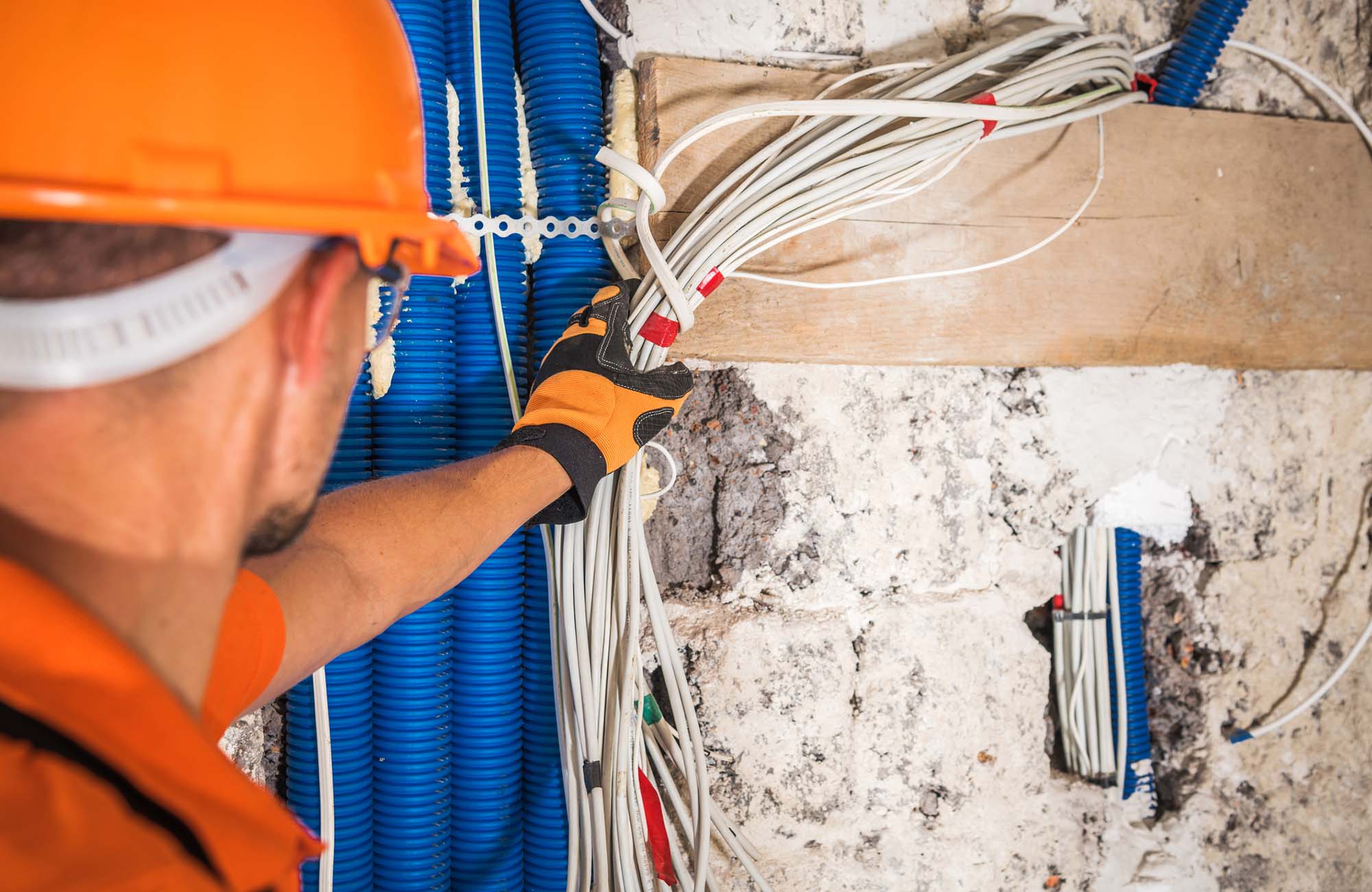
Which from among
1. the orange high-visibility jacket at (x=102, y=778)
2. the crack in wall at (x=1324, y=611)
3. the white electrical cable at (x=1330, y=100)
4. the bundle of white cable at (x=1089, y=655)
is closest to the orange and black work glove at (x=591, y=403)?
the orange high-visibility jacket at (x=102, y=778)

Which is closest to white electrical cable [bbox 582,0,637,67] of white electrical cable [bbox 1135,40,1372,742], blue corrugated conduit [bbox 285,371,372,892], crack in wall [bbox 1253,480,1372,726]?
blue corrugated conduit [bbox 285,371,372,892]

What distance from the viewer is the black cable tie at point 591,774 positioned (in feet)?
3.31

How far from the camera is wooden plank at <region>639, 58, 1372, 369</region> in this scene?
115 centimetres

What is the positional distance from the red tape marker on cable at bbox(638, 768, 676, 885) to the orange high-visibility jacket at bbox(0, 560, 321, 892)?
2.06 ft

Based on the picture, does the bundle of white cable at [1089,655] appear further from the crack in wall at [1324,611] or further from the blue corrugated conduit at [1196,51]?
the blue corrugated conduit at [1196,51]

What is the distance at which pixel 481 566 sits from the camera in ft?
3.63

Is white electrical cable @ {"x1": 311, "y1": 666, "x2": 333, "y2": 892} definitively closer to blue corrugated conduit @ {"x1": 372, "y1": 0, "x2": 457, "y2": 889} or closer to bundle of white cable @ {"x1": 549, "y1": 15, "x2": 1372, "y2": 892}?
blue corrugated conduit @ {"x1": 372, "y1": 0, "x2": 457, "y2": 889}

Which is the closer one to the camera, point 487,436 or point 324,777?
point 324,777

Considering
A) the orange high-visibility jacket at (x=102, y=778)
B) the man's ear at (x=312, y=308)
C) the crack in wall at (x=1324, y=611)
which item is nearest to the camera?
the orange high-visibility jacket at (x=102, y=778)

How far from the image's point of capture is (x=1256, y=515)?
1.44 meters

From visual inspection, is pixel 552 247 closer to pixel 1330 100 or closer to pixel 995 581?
pixel 995 581

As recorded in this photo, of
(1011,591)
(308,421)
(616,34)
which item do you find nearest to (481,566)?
(308,421)

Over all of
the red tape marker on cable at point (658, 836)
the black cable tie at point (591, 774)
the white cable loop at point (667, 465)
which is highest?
the white cable loop at point (667, 465)

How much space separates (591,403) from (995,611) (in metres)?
0.79
